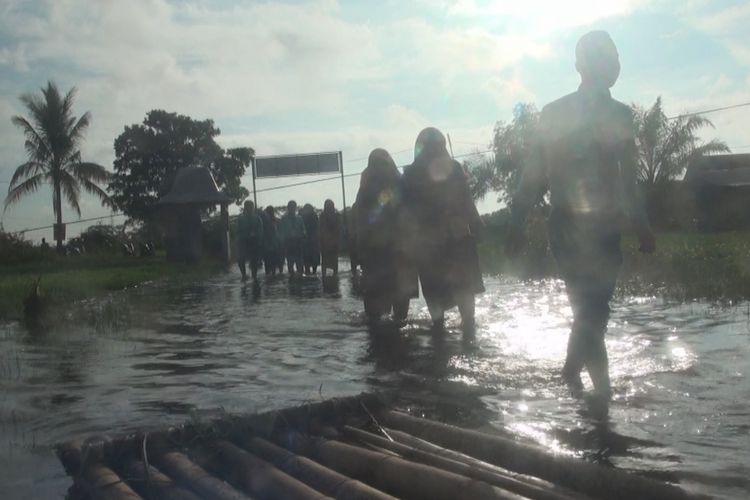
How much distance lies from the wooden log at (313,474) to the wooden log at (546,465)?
0.60 metres

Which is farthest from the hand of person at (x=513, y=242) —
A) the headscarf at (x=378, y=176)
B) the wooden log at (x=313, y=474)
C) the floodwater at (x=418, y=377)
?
the headscarf at (x=378, y=176)

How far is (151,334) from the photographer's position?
9062mm

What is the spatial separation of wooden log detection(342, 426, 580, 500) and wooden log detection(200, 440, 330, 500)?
474 mm

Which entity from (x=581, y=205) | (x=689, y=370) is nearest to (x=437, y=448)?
(x=581, y=205)

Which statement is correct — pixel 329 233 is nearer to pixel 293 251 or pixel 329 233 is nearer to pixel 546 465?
pixel 293 251

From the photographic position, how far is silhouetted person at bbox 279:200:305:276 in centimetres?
2002

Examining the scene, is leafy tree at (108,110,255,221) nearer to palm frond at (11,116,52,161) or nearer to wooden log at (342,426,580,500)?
palm frond at (11,116,52,161)

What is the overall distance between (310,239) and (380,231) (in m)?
12.6

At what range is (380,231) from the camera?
861cm

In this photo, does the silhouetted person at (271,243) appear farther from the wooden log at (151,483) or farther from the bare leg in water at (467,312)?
the wooden log at (151,483)

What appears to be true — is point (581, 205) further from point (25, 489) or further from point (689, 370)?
point (25, 489)

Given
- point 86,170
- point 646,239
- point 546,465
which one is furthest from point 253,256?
point 86,170

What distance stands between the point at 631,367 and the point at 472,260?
2.09 meters

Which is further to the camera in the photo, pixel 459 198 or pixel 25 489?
pixel 459 198
